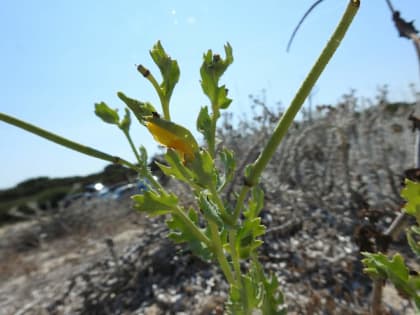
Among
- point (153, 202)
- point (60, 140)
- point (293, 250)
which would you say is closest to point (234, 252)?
point (153, 202)

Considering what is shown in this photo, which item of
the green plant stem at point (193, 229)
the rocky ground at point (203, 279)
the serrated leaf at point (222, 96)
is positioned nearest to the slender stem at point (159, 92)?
the serrated leaf at point (222, 96)

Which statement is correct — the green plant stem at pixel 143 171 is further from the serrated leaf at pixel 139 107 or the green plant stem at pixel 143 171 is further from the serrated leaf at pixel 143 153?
the serrated leaf at pixel 139 107

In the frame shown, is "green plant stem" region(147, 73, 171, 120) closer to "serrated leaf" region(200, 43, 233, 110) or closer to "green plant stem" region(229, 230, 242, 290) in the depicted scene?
"serrated leaf" region(200, 43, 233, 110)

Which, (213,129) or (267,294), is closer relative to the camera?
(213,129)

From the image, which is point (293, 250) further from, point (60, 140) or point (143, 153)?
point (60, 140)

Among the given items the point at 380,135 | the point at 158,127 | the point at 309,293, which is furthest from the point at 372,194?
the point at 158,127

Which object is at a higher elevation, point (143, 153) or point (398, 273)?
point (143, 153)
